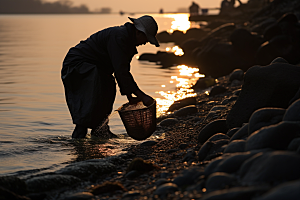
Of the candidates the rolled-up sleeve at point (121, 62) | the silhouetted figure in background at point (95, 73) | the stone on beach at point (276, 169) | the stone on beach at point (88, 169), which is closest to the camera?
the stone on beach at point (276, 169)

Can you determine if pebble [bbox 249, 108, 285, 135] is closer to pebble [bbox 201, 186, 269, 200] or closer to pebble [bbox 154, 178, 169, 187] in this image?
pebble [bbox 154, 178, 169, 187]

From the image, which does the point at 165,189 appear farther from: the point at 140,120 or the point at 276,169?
the point at 140,120

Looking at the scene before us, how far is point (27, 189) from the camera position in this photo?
3.66 m

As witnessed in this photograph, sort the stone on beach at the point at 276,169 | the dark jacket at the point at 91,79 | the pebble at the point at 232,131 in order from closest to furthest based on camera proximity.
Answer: the stone on beach at the point at 276,169 < the pebble at the point at 232,131 < the dark jacket at the point at 91,79

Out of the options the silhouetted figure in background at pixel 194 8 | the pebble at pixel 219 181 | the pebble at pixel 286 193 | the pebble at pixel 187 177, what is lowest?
the pebble at pixel 187 177

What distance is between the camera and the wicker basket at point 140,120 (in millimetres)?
4938

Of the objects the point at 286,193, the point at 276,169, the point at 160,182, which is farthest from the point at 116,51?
the point at 286,193

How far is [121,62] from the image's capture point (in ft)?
15.7

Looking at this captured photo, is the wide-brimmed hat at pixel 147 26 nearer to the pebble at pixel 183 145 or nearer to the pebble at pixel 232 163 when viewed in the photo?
the pebble at pixel 183 145

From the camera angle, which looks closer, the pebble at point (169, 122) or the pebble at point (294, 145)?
the pebble at point (294, 145)

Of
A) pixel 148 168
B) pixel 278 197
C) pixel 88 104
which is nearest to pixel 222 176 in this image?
pixel 278 197

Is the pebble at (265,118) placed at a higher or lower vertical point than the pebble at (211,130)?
higher

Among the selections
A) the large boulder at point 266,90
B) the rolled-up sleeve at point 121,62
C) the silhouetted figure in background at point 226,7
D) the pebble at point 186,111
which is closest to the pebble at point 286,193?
the large boulder at point 266,90

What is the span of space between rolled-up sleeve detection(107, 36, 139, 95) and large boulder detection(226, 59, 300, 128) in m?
1.41
